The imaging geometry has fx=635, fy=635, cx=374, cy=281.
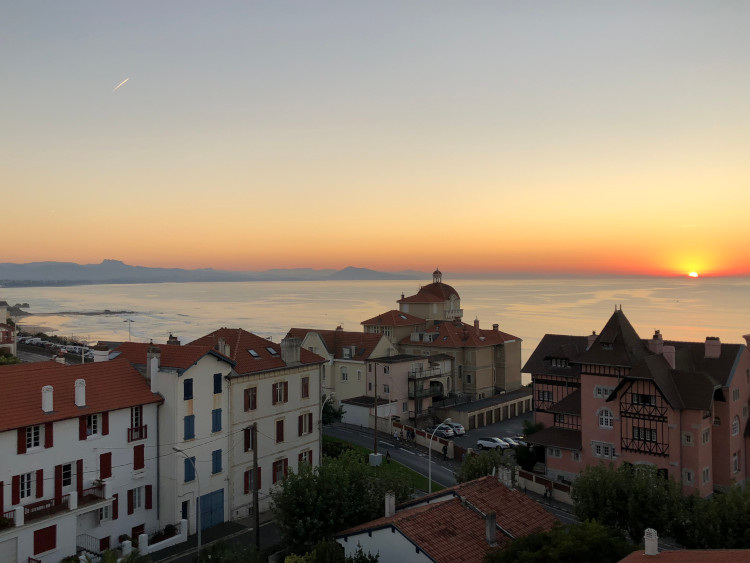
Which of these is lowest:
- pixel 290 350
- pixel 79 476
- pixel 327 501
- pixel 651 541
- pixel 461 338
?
pixel 327 501

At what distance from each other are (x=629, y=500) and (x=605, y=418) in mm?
17089

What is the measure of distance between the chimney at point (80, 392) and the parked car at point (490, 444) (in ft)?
125

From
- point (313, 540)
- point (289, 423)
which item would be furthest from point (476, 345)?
point (313, 540)

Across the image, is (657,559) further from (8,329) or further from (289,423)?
(8,329)

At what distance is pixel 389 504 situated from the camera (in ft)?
98.1

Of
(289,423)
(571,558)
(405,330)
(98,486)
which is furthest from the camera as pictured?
(405,330)

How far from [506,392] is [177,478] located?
56370 millimetres

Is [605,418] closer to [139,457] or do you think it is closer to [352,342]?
[352,342]

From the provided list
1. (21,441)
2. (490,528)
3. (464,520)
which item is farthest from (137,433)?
(490,528)

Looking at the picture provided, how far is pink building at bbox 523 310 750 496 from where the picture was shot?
44.8 m

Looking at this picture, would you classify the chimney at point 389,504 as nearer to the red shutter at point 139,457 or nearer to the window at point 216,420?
the window at point 216,420

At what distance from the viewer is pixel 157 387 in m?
37.4

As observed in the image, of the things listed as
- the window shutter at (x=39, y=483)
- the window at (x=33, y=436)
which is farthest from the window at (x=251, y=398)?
the window shutter at (x=39, y=483)

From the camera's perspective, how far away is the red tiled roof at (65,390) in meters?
30.8
